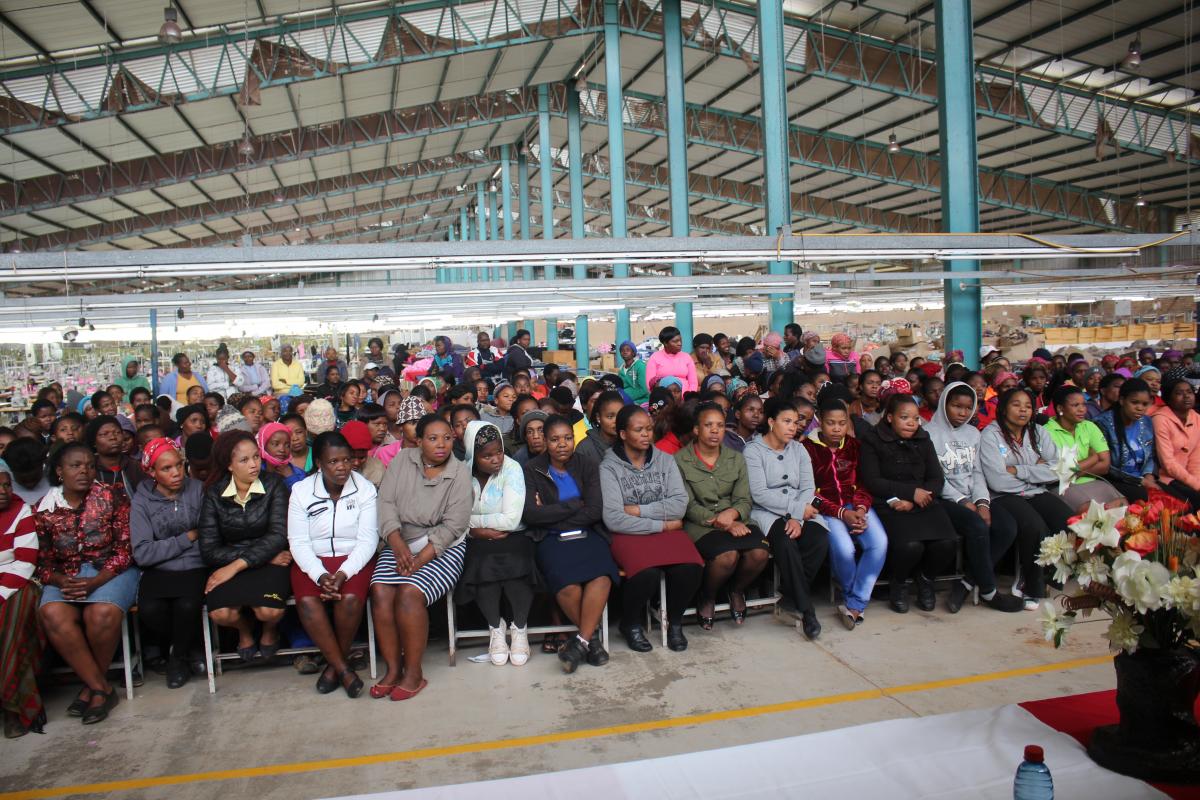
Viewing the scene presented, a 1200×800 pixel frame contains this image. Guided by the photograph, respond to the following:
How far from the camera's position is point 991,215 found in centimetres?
2497

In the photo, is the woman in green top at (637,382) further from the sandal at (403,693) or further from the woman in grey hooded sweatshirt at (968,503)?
the sandal at (403,693)

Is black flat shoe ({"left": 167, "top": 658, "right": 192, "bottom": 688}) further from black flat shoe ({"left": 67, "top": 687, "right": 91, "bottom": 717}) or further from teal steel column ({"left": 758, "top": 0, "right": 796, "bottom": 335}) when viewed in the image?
teal steel column ({"left": 758, "top": 0, "right": 796, "bottom": 335})

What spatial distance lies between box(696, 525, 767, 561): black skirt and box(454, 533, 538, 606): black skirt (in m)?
0.96

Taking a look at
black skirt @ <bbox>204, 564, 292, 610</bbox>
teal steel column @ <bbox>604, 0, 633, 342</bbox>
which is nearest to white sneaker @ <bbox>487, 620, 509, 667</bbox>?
black skirt @ <bbox>204, 564, 292, 610</bbox>

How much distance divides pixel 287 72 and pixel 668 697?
12501 mm

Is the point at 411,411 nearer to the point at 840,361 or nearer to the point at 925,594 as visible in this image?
the point at 925,594

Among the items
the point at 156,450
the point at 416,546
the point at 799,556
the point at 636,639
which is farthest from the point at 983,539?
the point at 156,450

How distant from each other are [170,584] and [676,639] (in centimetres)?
261

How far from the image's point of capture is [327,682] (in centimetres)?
407

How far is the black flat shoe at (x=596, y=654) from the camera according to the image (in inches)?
169

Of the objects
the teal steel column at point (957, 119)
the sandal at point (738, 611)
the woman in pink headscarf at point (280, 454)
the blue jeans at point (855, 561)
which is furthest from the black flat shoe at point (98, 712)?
the teal steel column at point (957, 119)

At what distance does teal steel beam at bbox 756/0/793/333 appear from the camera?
10.8m

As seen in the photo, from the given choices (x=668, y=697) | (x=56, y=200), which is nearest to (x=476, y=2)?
(x=56, y=200)

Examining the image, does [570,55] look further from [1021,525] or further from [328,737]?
[328,737]
